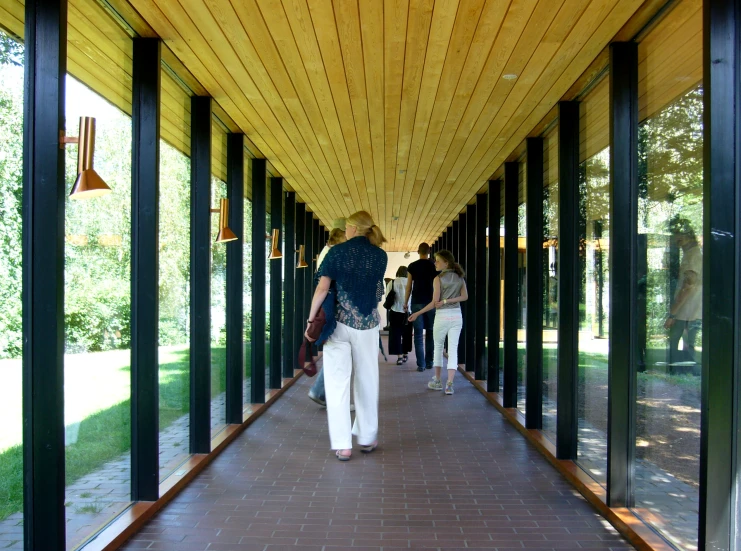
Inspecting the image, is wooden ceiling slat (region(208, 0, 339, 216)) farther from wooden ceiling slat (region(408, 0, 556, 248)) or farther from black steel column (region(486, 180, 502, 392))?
black steel column (region(486, 180, 502, 392))

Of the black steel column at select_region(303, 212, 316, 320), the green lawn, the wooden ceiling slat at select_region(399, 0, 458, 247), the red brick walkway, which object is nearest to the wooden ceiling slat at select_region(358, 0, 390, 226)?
the wooden ceiling slat at select_region(399, 0, 458, 247)

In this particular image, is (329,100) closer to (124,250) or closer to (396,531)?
(124,250)

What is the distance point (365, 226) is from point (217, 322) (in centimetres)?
129

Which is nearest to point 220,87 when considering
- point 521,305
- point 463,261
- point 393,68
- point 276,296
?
point 393,68

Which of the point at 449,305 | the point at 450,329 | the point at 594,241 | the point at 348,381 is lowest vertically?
the point at 348,381

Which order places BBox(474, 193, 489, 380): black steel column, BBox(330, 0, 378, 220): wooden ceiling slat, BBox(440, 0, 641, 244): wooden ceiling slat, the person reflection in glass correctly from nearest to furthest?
1. the person reflection in glass
2. BBox(440, 0, 641, 244): wooden ceiling slat
3. BBox(330, 0, 378, 220): wooden ceiling slat
4. BBox(474, 193, 489, 380): black steel column

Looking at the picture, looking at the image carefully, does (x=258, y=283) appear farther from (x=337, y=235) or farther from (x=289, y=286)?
(x=289, y=286)

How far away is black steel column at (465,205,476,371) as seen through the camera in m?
9.82

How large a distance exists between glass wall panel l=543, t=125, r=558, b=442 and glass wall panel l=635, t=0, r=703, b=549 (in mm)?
1618

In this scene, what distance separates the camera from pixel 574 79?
445 centimetres

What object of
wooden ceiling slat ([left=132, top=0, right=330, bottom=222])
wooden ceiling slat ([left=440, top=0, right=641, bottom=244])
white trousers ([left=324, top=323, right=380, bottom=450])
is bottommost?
white trousers ([left=324, top=323, right=380, bottom=450])

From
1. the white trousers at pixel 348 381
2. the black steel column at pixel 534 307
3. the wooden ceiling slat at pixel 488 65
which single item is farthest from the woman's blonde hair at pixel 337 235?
the black steel column at pixel 534 307

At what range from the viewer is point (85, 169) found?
2.51 m

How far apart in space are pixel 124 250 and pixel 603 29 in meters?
2.54
